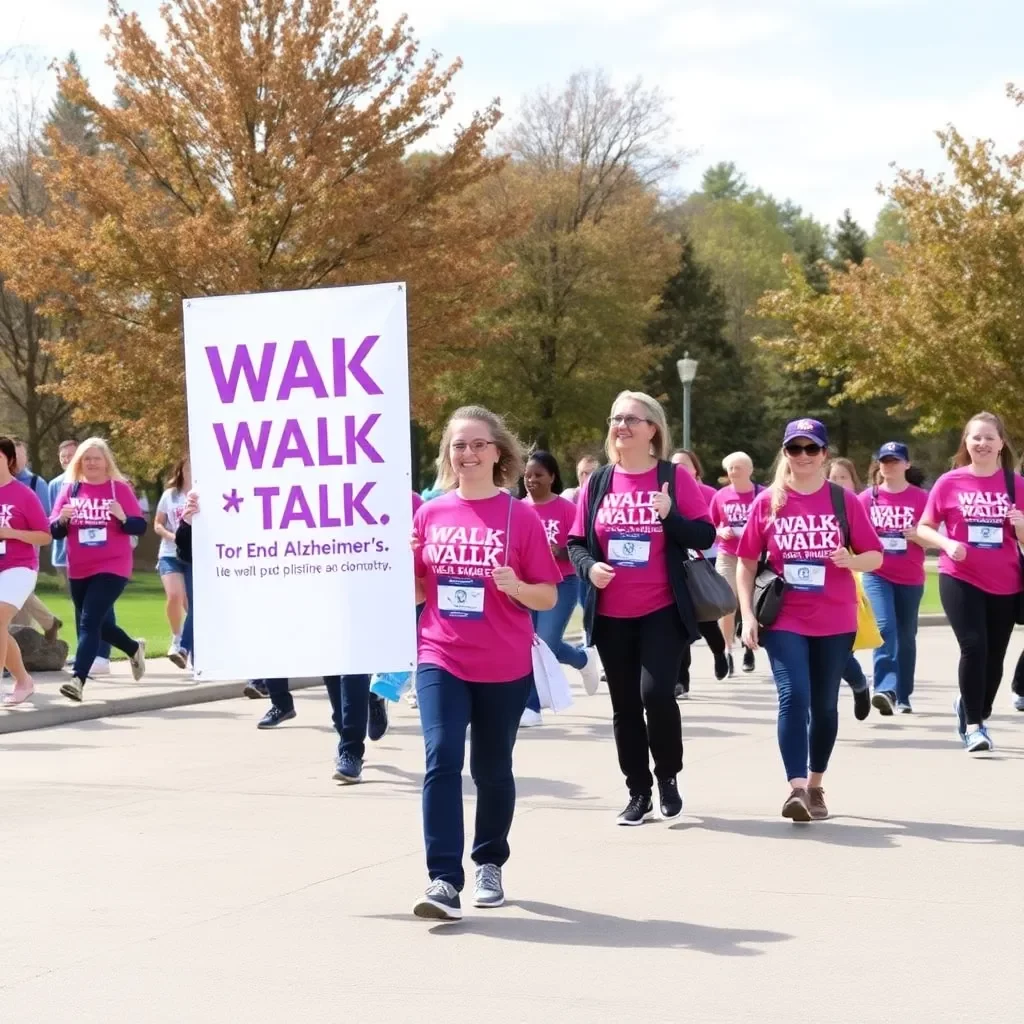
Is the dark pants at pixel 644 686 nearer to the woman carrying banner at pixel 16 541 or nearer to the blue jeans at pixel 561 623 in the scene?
the blue jeans at pixel 561 623

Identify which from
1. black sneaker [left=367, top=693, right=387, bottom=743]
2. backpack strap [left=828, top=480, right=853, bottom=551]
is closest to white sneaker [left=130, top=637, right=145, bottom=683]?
black sneaker [left=367, top=693, right=387, bottom=743]

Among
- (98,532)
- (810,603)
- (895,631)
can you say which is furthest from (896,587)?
(98,532)

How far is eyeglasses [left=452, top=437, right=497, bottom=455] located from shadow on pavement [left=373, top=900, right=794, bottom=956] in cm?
162

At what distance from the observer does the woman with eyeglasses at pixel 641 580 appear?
826cm

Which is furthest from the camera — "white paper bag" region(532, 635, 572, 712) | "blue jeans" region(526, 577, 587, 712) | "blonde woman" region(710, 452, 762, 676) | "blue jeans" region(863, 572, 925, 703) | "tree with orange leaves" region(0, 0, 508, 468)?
"tree with orange leaves" region(0, 0, 508, 468)

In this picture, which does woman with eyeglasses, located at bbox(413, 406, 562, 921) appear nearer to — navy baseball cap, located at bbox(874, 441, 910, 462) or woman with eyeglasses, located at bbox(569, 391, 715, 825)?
woman with eyeglasses, located at bbox(569, 391, 715, 825)

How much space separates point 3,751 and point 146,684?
364 cm

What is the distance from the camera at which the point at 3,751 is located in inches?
447

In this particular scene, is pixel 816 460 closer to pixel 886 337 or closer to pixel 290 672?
pixel 290 672

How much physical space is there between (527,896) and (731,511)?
9293 millimetres

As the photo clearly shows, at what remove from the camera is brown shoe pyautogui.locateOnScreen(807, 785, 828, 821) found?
8.50 meters

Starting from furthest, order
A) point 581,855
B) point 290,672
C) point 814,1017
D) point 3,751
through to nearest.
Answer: point 3,751 → point 581,855 → point 290,672 → point 814,1017

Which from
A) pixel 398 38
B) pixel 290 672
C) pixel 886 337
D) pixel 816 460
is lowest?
pixel 290 672

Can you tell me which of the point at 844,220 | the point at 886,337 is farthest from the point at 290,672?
the point at 844,220
